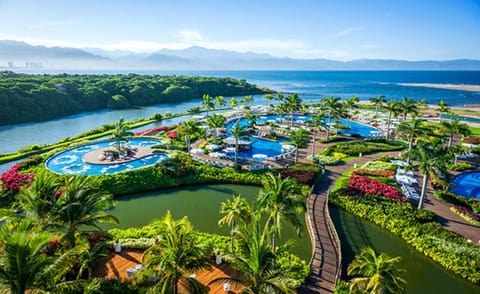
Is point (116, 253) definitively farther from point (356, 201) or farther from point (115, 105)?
point (115, 105)

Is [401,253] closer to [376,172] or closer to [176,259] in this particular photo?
[376,172]

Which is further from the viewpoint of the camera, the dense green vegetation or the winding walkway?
the dense green vegetation

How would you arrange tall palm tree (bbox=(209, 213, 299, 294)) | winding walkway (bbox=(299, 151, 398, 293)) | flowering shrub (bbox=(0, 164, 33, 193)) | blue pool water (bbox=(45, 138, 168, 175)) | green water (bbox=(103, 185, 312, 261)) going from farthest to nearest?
blue pool water (bbox=(45, 138, 168, 175)) < flowering shrub (bbox=(0, 164, 33, 193)) < green water (bbox=(103, 185, 312, 261)) < winding walkway (bbox=(299, 151, 398, 293)) < tall palm tree (bbox=(209, 213, 299, 294))

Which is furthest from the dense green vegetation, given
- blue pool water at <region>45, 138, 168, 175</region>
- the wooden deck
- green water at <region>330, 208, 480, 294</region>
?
green water at <region>330, 208, 480, 294</region>

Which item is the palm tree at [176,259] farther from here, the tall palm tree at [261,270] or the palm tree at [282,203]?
the palm tree at [282,203]

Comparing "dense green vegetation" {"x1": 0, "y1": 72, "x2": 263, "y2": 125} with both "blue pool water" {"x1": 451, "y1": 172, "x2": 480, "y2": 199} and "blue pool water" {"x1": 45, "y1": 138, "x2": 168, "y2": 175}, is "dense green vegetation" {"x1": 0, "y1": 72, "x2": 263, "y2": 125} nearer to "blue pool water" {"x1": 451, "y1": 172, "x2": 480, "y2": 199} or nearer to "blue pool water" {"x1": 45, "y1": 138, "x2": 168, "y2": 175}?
"blue pool water" {"x1": 45, "y1": 138, "x2": 168, "y2": 175}

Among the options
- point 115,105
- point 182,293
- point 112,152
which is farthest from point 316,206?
point 115,105

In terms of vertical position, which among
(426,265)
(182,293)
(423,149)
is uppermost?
(423,149)
